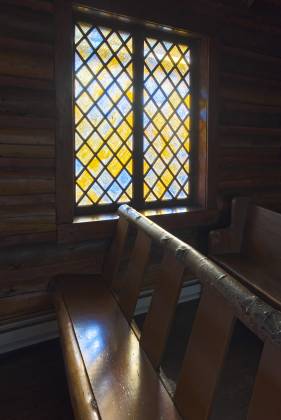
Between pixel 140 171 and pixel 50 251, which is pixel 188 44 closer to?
pixel 140 171

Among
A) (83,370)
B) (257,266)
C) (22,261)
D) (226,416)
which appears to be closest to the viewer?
(83,370)

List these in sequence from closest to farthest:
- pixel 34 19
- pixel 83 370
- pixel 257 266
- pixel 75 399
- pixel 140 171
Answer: pixel 75 399
pixel 83 370
pixel 34 19
pixel 257 266
pixel 140 171

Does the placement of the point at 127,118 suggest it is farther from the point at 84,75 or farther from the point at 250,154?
the point at 250,154

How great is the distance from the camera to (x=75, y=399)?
41.7 inches

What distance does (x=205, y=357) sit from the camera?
889mm

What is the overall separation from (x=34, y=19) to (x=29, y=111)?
0.48 m

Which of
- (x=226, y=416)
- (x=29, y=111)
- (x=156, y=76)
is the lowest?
(x=226, y=416)

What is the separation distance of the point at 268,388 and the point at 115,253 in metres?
1.28

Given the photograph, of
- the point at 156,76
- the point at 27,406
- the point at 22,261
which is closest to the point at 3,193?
the point at 22,261

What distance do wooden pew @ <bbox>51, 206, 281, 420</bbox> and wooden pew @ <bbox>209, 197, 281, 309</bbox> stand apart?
2.59 feet

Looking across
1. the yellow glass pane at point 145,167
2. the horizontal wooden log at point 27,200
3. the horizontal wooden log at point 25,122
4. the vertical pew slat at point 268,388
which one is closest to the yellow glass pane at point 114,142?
the yellow glass pane at point 145,167

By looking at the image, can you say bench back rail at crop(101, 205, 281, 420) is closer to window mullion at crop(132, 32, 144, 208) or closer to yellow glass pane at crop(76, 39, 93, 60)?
window mullion at crop(132, 32, 144, 208)

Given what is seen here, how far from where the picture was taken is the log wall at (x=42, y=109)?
1717 millimetres

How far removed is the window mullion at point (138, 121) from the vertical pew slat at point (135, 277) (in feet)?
2.39
